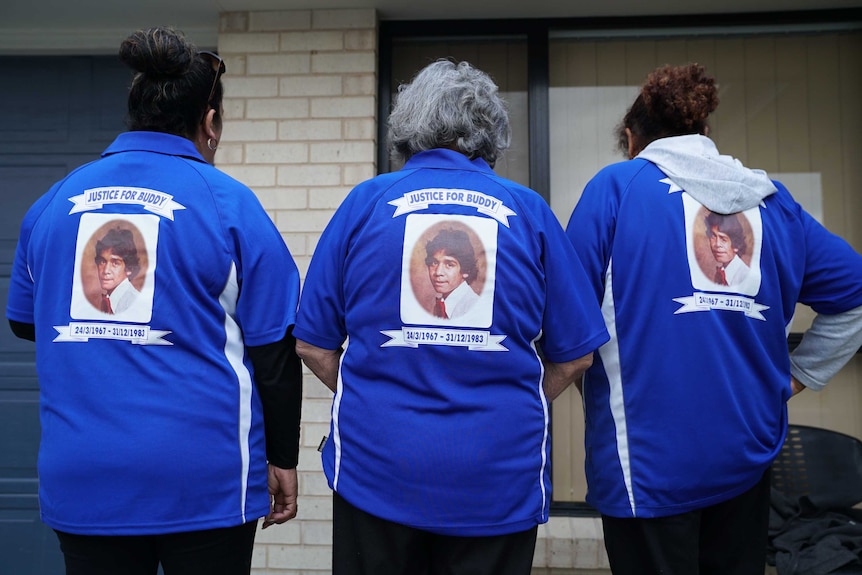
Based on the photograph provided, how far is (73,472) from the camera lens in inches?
64.9

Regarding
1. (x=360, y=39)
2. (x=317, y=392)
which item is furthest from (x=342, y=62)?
(x=317, y=392)

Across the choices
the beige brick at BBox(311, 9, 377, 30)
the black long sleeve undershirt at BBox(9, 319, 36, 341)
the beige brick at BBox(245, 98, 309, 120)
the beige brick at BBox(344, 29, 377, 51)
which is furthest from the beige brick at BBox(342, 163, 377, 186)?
the black long sleeve undershirt at BBox(9, 319, 36, 341)

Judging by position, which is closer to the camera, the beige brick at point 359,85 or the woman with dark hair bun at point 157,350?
the woman with dark hair bun at point 157,350

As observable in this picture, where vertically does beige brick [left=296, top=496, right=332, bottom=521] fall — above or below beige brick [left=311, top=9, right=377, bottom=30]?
below

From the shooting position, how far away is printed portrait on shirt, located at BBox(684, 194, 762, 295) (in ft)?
6.34

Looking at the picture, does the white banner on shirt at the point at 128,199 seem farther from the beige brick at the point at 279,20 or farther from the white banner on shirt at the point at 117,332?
the beige brick at the point at 279,20

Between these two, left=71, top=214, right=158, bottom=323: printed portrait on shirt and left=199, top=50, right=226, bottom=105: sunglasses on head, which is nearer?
left=71, top=214, right=158, bottom=323: printed portrait on shirt

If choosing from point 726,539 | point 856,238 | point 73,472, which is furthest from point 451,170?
point 856,238

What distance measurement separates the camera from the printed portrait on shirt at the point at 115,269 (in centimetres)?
168

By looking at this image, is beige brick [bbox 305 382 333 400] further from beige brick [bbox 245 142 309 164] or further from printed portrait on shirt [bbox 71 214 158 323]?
printed portrait on shirt [bbox 71 214 158 323]

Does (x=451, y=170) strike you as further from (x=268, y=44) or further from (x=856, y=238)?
(x=856, y=238)

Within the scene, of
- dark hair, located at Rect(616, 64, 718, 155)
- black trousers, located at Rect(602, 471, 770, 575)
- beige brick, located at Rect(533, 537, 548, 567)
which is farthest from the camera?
beige brick, located at Rect(533, 537, 548, 567)

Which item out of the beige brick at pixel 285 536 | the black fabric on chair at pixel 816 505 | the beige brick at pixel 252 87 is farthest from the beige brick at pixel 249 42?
the black fabric on chair at pixel 816 505

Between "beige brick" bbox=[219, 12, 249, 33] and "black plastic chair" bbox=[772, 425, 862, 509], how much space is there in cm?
321
